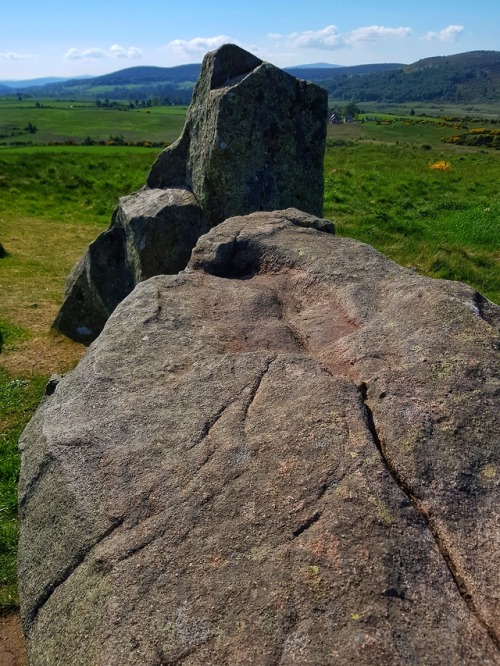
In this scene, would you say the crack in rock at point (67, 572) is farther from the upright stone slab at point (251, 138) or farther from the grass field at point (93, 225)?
the upright stone slab at point (251, 138)

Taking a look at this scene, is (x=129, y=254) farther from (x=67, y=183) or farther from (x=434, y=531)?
(x=67, y=183)

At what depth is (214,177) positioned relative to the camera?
12.8 metres

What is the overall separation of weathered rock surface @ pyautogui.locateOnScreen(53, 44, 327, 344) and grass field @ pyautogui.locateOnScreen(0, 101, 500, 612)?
73.9 inches

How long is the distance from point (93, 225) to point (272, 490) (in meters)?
23.3

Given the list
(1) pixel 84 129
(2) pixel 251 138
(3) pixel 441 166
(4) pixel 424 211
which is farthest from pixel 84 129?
(2) pixel 251 138

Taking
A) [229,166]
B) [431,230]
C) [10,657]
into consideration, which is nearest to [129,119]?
[431,230]

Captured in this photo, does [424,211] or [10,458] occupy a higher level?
[424,211]

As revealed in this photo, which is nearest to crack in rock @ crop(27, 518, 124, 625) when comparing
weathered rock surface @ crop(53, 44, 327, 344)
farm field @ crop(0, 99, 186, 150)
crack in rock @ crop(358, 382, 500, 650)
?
crack in rock @ crop(358, 382, 500, 650)

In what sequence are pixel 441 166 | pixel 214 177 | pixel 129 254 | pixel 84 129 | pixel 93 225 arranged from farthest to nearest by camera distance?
pixel 84 129 → pixel 441 166 → pixel 93 225 → pixel 129 254 → pixel 214 177

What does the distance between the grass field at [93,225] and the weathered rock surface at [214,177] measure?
73.9 inches

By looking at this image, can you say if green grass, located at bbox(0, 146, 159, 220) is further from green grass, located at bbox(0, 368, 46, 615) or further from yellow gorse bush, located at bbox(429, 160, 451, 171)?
yellow gorse bush, located at bbox(429, 160, 451, 171)

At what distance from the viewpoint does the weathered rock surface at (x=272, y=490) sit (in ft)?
13.6

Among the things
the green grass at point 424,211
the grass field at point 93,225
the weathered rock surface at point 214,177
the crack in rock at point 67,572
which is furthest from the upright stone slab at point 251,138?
→ the crack in rock at point 67,572

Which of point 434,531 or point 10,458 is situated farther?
point 10,458
